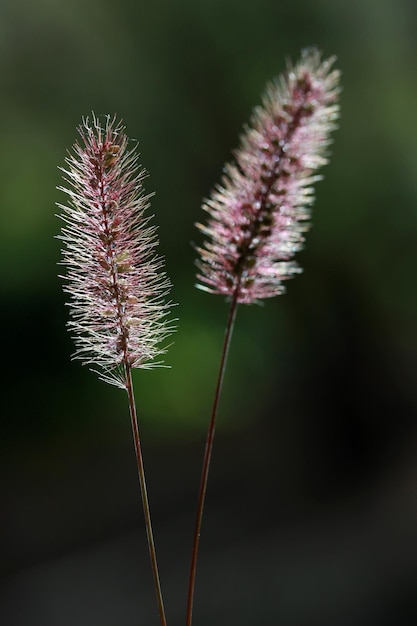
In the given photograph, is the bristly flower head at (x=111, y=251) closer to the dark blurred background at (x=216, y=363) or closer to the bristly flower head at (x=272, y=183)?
the bristly flower head at (x=272, y=183)

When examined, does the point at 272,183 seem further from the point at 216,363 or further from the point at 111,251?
the point at 216,363

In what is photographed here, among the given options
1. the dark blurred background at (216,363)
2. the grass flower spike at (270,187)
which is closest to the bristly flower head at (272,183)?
the grass flower spike at (270,187)

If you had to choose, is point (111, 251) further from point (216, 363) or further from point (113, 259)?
point (216, 363)

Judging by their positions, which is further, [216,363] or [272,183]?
[216,363]

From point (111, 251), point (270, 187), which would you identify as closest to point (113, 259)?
point (111, 251)

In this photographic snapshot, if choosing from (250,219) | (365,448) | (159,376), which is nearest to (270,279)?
(250,219)

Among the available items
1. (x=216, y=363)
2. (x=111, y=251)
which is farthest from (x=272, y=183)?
(x=216, y=363)
